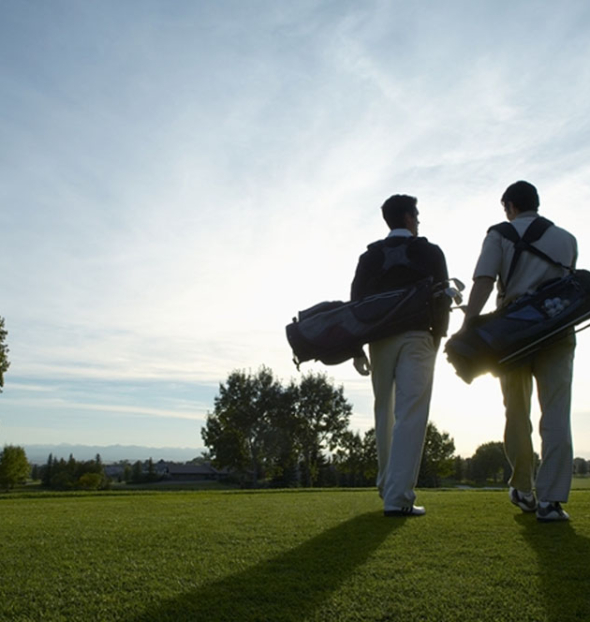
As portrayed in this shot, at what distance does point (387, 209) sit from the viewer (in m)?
5.29

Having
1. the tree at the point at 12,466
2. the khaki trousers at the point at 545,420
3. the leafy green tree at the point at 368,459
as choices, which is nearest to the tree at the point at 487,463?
the leafy green tree at the point at 368,459

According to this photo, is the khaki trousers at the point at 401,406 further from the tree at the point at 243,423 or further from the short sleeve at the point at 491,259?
the tree at the point at 243,423

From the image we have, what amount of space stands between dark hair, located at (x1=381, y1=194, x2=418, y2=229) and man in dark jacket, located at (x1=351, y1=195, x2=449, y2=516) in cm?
9

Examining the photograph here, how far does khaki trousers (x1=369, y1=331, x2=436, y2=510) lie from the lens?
14.1 ft

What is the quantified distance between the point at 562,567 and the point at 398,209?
3.42 m

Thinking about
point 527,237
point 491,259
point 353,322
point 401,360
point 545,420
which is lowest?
point 545,420

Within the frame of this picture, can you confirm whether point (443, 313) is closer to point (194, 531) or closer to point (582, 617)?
point (194, 531)

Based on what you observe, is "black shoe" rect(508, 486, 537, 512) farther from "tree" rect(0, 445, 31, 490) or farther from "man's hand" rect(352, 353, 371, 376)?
"tree" rect(0, 445, 31, 490)

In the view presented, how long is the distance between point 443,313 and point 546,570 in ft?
8.20

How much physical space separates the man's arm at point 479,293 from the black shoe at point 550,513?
143 cm

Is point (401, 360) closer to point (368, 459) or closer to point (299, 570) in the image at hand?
point (299, 570)

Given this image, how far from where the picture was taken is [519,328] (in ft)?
13.5

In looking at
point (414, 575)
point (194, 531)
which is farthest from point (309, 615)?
point (194, 531)

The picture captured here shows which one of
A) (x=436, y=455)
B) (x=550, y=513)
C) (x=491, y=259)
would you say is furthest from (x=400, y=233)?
(x=436, y=455)
